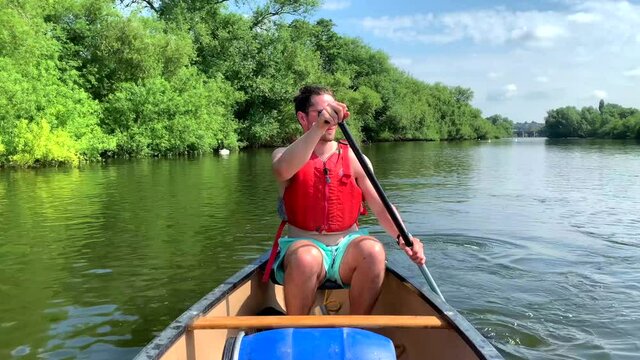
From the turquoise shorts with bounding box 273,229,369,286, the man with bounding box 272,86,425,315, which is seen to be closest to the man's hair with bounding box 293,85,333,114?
the man with bounding box 272,86,425,315

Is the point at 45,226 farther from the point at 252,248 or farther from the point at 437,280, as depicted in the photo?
the point at 437,280

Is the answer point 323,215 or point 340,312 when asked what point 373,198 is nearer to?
point 323,215

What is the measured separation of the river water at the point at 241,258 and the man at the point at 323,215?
1.67 m

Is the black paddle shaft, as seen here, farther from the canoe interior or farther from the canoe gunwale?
the canoe gunwale

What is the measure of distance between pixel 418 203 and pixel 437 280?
577cm

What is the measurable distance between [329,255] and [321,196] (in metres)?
0.36

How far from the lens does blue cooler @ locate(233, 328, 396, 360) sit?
2398mm

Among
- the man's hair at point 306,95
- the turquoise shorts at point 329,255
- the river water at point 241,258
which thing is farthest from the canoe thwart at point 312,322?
the river water at point 241,258

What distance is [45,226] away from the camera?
356 inches

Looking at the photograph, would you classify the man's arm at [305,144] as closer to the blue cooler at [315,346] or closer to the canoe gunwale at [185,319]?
the canoe gunwale at [185,319]

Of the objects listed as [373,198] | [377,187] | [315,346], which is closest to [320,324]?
[315,346]

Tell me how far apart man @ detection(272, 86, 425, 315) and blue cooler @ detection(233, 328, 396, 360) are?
2.16ft

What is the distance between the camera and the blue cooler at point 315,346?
7.87 feet

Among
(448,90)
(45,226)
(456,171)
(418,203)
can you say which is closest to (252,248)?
(45,226)
